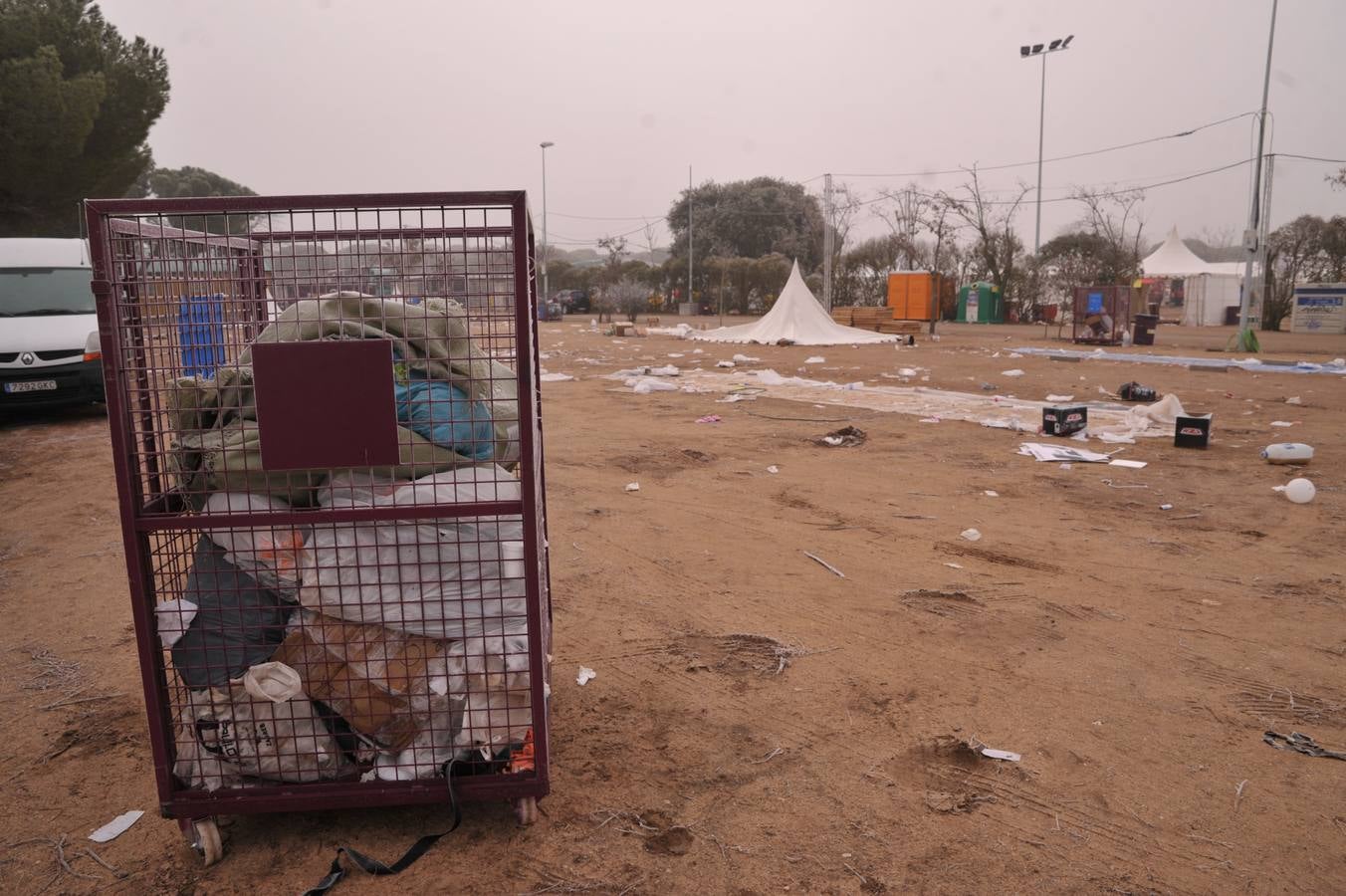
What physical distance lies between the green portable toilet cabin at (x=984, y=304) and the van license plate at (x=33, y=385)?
1145 inches

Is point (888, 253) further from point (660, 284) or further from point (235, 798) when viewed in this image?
point (235, 798)

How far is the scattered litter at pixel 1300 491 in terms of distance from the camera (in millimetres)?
5973

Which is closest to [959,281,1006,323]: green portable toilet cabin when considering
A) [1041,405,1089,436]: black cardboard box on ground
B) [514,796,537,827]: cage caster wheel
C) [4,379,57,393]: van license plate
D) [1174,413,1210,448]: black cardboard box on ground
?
[1041,405,1089,436]: black cardboard box on ground

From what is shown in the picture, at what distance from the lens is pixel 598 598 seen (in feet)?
13.8

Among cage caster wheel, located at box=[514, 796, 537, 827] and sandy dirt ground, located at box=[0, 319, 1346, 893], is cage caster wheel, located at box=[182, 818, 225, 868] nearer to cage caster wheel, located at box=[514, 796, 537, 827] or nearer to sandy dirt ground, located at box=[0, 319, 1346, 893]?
sandy dirt ground, located at box=[0, 319, 1346, 893]

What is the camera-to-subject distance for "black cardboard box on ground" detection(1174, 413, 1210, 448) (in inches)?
308

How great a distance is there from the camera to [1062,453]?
7.48 m

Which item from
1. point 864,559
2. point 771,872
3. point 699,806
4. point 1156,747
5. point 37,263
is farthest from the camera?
point 37,263

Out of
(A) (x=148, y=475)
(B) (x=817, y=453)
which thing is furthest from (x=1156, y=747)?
(B) (x=817, y=453)

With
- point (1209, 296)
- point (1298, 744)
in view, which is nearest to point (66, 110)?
point (1298, 744)

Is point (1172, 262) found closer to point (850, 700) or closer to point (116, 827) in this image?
point (850, 700)

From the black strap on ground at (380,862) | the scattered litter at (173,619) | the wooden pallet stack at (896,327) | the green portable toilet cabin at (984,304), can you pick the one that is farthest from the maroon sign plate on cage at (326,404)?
the green portable toilet cabin at (984,304)

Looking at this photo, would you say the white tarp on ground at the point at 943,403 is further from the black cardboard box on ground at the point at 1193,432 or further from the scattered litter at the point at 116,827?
the scattered litter at the point at 116,827

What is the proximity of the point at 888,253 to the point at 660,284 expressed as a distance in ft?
40.4
